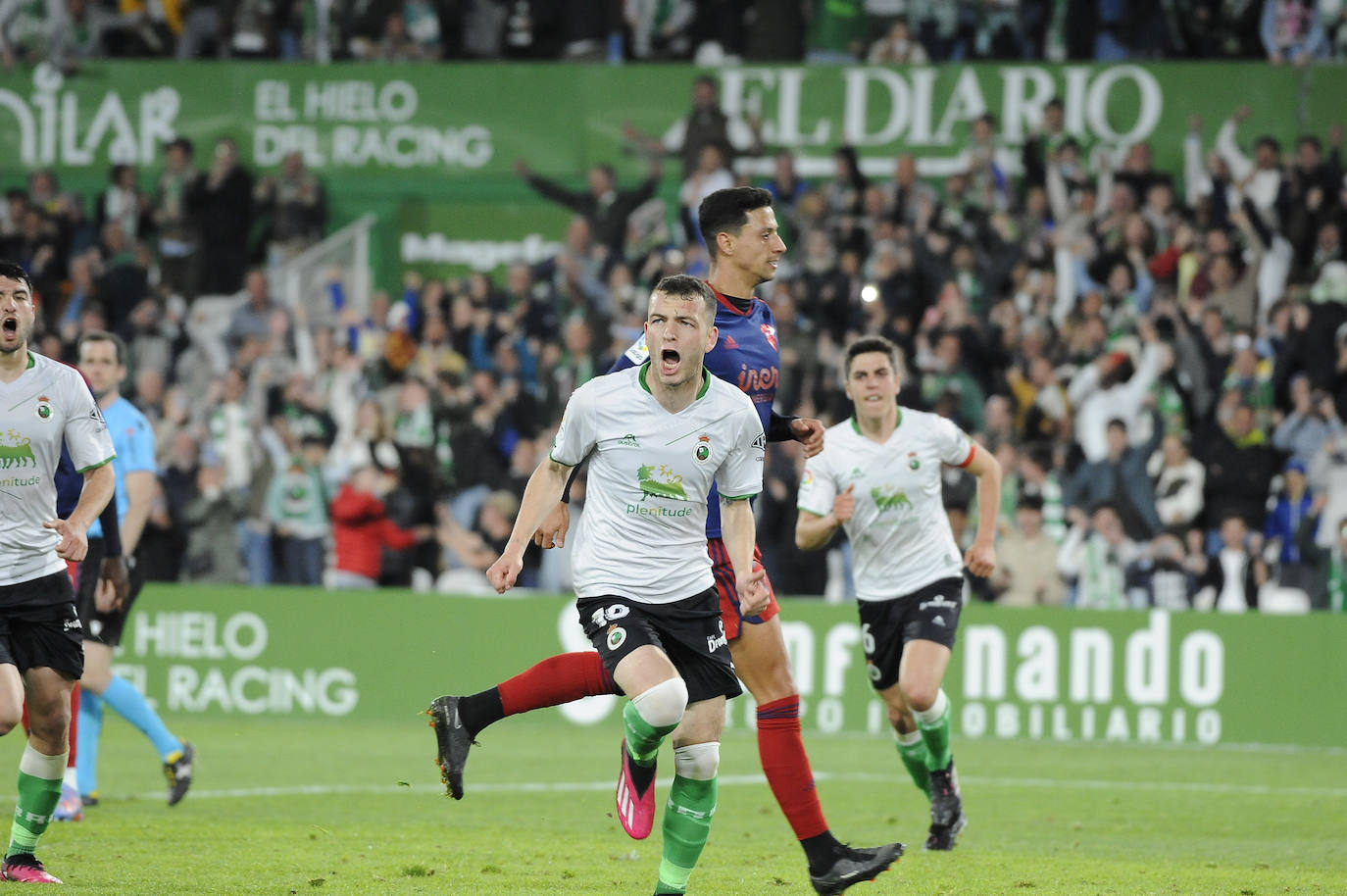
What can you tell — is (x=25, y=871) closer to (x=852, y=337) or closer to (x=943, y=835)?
(x=943, y=835)

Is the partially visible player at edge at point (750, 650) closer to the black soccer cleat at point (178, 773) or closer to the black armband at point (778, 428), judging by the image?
the black armband at point (778, 428)

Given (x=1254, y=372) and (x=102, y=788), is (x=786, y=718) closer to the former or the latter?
(x=102, y=788)

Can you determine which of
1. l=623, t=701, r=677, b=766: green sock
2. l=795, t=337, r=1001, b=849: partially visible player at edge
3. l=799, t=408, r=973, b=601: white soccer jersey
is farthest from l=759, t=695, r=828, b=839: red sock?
l=799, t=408, r=973, b=601: white soccer jersey

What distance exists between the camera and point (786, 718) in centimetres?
836

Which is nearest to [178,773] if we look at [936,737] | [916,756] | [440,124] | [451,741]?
[451,741]

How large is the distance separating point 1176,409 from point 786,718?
11.8 metres

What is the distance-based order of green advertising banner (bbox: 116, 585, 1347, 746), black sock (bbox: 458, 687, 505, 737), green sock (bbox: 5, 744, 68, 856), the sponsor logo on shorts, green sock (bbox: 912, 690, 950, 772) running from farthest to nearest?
1. green advertising banner (bbox: 116, 585, 1347, 746)
2. green sock (bbox: 912, 690, 950, 772)
3. green sock (bbox: 5, 744, 68, 856)
4. black sock (bbox: 458, 687, 505, 737)
5. the sponsor logo on shorts

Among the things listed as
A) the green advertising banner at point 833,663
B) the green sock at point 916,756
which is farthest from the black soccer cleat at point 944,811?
the green advertising banner at point 833,663

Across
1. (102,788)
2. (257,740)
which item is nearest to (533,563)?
(257,740)

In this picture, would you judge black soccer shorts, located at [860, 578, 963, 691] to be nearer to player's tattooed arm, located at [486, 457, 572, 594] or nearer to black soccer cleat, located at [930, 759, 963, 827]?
black soccer cleat, located at [930, 759, 963, 827]

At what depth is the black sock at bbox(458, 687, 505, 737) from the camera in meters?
7.95

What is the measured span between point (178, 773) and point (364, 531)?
7786 millimetres

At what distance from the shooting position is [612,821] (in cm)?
1142

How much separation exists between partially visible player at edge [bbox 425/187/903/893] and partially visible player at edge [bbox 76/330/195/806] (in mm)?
3655
